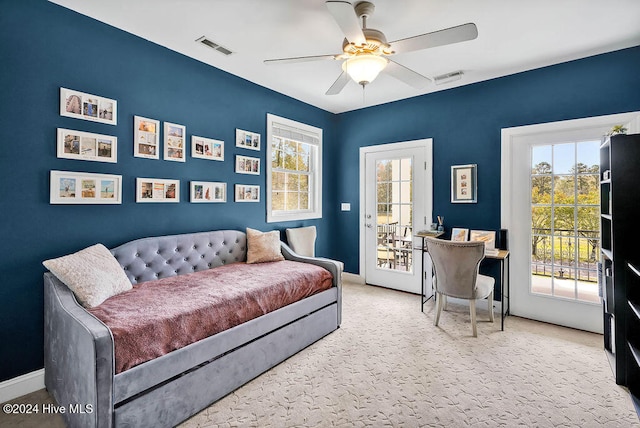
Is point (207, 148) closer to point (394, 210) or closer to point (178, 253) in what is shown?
point (178, 253)

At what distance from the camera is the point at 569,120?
3127 millimetres

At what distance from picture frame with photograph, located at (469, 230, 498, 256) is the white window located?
7.31 ft

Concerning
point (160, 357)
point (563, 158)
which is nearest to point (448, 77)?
point (563, 158)

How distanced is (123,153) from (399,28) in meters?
2.61

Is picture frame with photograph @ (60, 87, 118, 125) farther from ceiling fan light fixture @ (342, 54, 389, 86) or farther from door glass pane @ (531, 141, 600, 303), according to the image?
door glass pane @ (531, 141, 600, 303)

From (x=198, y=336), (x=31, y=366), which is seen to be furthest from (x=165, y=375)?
(x=31, y=366)

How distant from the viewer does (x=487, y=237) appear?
358 cm

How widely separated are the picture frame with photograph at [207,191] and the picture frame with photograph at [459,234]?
2.86 meters

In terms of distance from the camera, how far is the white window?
406 cm

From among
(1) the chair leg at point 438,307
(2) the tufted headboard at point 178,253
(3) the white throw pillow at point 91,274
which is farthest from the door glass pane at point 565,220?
(3) the white throw pillow at point 91,274

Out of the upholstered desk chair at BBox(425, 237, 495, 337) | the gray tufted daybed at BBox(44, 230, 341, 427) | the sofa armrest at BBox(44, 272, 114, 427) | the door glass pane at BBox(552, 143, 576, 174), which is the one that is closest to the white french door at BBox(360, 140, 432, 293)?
the upholstered desk chair at BBox(425, 237, 495, 337)

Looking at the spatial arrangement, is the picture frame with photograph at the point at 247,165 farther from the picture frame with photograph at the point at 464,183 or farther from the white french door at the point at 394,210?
the picture frame with photograph at the point at 464,183

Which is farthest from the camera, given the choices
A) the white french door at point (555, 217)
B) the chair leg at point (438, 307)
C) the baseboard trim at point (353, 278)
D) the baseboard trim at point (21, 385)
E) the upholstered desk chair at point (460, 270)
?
the baseboard trim at point (353, 278)

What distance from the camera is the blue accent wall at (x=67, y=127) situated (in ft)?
6.79
